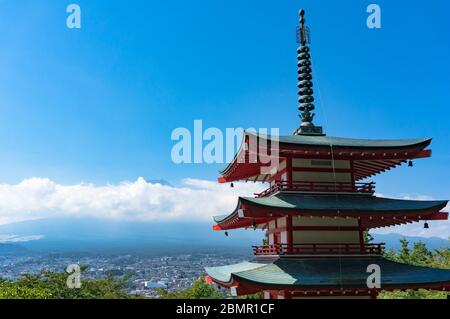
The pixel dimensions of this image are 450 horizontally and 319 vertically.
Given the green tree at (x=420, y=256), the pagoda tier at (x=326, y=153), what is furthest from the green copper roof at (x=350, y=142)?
the green tree at (x=420, y=256)

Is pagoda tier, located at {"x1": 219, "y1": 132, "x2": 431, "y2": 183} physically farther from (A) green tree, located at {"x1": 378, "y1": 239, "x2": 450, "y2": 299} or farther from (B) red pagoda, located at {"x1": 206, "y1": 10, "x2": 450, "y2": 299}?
(A) green tree, located at {"x1": 378, "y1": 239, "x2": 450, "y2": 299}

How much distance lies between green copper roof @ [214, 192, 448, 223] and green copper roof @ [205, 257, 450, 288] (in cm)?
257

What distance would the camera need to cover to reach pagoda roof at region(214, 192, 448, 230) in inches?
709

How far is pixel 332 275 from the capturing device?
17.6m

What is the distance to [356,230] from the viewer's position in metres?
20.1

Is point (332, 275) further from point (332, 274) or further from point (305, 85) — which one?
point (305, 85)

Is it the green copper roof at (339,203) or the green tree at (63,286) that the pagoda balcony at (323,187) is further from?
the green tree at (63,286)

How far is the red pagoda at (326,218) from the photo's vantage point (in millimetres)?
17266

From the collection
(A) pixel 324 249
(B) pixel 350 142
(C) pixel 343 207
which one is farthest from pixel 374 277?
(B) pixel 350 142

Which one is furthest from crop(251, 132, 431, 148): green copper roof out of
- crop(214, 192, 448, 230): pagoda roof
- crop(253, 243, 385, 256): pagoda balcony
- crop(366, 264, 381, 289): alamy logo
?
crop(366, 264, 381, 289): alamy logo

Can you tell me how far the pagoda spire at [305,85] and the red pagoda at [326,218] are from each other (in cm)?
128

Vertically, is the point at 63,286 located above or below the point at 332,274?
below

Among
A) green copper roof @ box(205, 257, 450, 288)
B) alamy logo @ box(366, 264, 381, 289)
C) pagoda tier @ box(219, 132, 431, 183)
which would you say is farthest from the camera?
pagoda tier @ box(219, 132, 431, 183)

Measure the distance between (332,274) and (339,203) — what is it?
3382 millimetres
